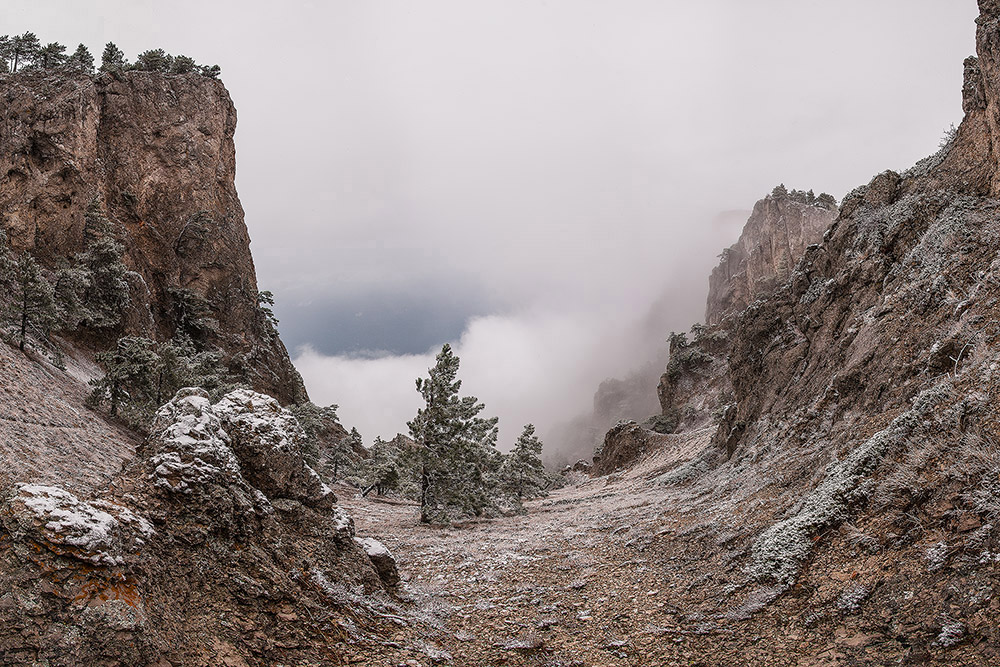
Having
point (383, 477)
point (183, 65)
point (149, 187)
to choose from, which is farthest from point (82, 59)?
point (383, 477)

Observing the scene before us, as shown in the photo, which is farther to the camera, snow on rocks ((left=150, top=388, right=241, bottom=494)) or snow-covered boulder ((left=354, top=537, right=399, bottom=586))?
snow-covered boulder ((left=354, top=537, right=399, bottom=586))

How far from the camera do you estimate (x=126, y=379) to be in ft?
61.7

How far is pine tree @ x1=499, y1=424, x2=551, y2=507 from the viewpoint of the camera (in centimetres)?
2819

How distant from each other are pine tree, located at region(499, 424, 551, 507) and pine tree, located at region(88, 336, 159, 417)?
56.5 ft

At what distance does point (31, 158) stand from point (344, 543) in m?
38.7

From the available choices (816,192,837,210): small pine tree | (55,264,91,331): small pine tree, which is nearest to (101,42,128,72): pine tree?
(55,264,91,331): small pine tree

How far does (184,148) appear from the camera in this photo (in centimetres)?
4228

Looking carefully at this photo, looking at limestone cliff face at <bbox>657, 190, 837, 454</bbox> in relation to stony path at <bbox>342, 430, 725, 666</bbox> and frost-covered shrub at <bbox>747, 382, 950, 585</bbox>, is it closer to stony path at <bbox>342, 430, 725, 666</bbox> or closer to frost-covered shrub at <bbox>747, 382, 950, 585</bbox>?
stony path at <bbox>342, 430, 725, 666</bbox>

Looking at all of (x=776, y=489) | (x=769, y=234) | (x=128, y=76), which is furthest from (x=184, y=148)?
(x=769, y=234)

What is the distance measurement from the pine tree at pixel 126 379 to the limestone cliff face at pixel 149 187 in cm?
1199

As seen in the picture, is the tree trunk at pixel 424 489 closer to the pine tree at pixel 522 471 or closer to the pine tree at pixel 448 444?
the pine tree at pixel 448 444

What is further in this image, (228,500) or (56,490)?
(228,500)

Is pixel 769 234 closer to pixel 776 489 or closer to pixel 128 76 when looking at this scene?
pixel 776 489

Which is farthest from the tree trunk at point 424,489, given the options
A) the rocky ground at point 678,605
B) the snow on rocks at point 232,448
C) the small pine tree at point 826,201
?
the small pine tree at point 826,201
